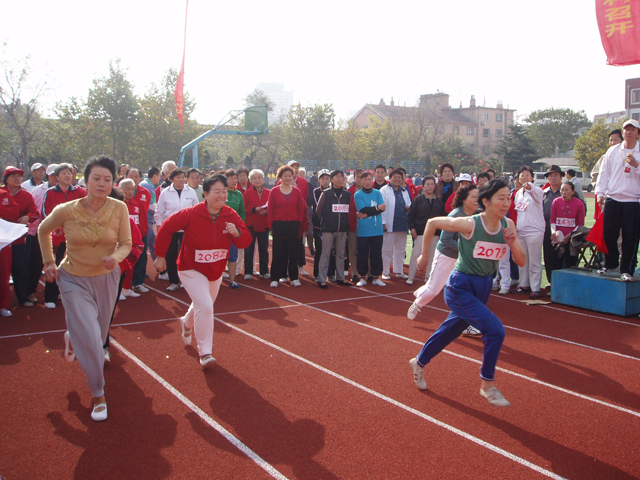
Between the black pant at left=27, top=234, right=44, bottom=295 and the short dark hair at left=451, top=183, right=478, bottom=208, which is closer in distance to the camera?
the short dark hair at left=451, top=183, right=478, bottom=208

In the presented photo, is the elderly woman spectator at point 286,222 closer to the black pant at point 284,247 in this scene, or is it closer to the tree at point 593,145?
the black pant at point 284,247

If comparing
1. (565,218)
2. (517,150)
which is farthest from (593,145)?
(565,218)

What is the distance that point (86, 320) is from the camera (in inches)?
156

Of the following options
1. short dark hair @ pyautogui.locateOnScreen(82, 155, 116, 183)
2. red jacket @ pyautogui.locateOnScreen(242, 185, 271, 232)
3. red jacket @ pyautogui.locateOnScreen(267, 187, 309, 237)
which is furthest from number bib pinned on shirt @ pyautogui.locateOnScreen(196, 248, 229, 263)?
red jacket @ pyautogui.locateOnScreen(242, 185, 271, 232)

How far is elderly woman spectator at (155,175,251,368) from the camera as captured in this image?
5.05 meters

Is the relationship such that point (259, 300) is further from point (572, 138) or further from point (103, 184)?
point (572, 138)

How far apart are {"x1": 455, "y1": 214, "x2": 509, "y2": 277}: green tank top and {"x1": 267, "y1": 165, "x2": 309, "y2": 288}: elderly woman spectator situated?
215 inches

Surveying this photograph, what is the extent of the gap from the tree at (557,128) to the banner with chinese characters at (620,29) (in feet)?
286

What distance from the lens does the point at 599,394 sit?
467 centimetres

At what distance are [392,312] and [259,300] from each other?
2.33 m

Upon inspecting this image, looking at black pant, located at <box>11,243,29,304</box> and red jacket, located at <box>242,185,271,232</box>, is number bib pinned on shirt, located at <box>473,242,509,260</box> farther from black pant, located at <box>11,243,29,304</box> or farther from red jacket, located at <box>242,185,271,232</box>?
black pant, located at <box>11,243,29,304</box>

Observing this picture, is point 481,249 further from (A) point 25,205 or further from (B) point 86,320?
(A) point 25,205

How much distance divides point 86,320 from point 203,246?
1.42m

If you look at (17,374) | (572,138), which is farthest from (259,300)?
(572,138)
